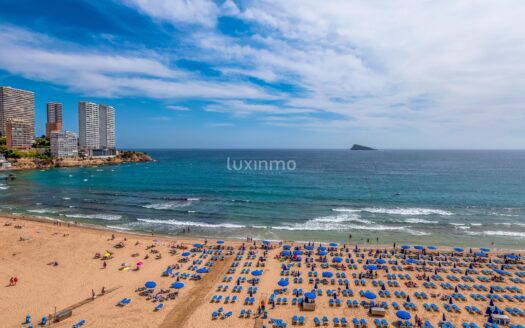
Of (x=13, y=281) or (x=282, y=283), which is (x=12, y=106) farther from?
(x=282, y=283)

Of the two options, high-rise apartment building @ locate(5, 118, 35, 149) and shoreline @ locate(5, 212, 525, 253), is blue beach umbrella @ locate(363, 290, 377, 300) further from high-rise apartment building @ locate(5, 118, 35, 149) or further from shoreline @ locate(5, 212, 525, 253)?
high-rise apartment building @ locate(5, 118, 35, 149)

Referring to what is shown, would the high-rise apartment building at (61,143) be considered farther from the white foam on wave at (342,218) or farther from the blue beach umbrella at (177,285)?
the blue beach umbrella at (177,285)

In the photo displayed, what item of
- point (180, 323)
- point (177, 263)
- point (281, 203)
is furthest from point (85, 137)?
point (180, 323)

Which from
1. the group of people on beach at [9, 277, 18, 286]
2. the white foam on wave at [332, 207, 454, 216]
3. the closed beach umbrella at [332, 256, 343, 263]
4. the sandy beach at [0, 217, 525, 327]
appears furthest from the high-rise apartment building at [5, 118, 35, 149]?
the closed beach umbrella at [332, 256, 343, 263]

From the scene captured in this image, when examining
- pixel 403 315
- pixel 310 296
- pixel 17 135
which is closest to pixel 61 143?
pixel 17 135

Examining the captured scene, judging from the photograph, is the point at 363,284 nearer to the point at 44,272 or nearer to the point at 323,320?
the point at 323,320
